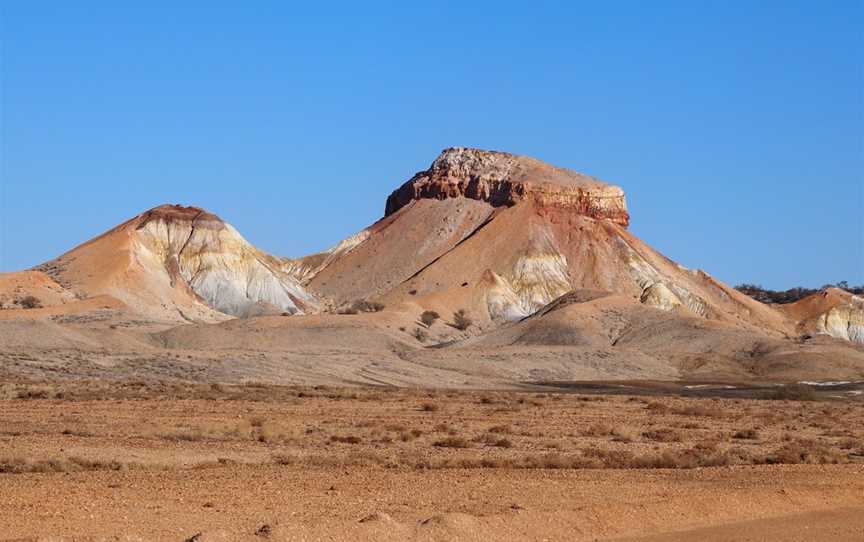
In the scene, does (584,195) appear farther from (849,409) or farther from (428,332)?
(849,409)

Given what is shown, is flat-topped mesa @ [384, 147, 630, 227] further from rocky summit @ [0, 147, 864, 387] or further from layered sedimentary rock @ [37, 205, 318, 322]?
layered sedimentary rock @ [37, 205, 318, 322]

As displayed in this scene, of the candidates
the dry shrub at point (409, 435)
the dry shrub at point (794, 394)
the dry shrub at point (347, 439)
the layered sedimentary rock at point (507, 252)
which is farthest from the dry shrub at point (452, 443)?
the layered sedimentary rock at point (507, 252)

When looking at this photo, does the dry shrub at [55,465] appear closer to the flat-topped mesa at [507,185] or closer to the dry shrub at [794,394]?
the dry shrub at [794,394]

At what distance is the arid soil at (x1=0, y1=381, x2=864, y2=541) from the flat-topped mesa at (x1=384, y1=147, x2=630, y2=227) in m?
98.7

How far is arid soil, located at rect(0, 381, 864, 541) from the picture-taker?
19016mm

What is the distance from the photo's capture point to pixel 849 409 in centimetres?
5475

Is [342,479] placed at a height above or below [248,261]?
below

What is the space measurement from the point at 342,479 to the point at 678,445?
12261mm

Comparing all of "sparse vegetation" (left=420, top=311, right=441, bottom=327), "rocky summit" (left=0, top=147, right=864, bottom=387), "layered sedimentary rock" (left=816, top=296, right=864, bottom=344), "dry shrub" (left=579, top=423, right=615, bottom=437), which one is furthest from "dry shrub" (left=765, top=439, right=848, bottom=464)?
"layered sedimentary rock" (left=816, top=296, right=864, bottom=344)

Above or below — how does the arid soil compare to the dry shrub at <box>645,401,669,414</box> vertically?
below

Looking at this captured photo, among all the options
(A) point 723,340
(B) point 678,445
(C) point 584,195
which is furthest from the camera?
(C) point 584,195

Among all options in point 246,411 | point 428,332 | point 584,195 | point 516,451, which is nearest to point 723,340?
point 428,332

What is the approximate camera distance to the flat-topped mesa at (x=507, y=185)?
14375 centimetres

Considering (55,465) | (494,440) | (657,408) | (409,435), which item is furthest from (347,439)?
(657,408)
